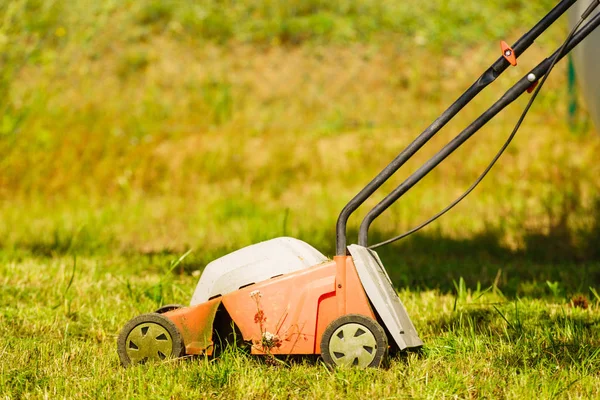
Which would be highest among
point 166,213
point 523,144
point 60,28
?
point 60,28

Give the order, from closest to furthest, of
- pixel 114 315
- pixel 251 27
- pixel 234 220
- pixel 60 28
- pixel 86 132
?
pixel 114 315
pixel 234 220
pixel 86 132
pixel 60 28
pixel 251 27

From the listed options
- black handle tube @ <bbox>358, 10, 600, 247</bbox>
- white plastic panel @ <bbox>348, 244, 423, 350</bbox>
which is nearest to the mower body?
white plastic panel @ <bbox>348, 244, 423, 350</bbox>

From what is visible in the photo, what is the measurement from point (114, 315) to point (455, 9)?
646cm

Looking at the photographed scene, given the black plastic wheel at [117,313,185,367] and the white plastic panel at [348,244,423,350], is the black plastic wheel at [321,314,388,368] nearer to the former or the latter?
the white plastic panel at [348,244,423,350]

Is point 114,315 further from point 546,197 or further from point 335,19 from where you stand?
point 335,19

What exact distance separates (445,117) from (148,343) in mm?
991

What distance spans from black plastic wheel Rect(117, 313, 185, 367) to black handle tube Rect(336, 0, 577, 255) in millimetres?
503

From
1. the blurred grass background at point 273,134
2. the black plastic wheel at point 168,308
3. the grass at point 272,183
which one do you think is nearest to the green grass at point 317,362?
the grass at point 272,183

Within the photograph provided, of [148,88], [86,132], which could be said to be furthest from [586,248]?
[148,88]

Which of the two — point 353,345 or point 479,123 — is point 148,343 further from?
point 479,123

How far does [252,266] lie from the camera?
2.13m

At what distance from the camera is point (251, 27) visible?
8078mm

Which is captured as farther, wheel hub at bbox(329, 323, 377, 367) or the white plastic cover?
the white plastic cover

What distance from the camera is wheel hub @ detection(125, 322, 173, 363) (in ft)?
6.83
